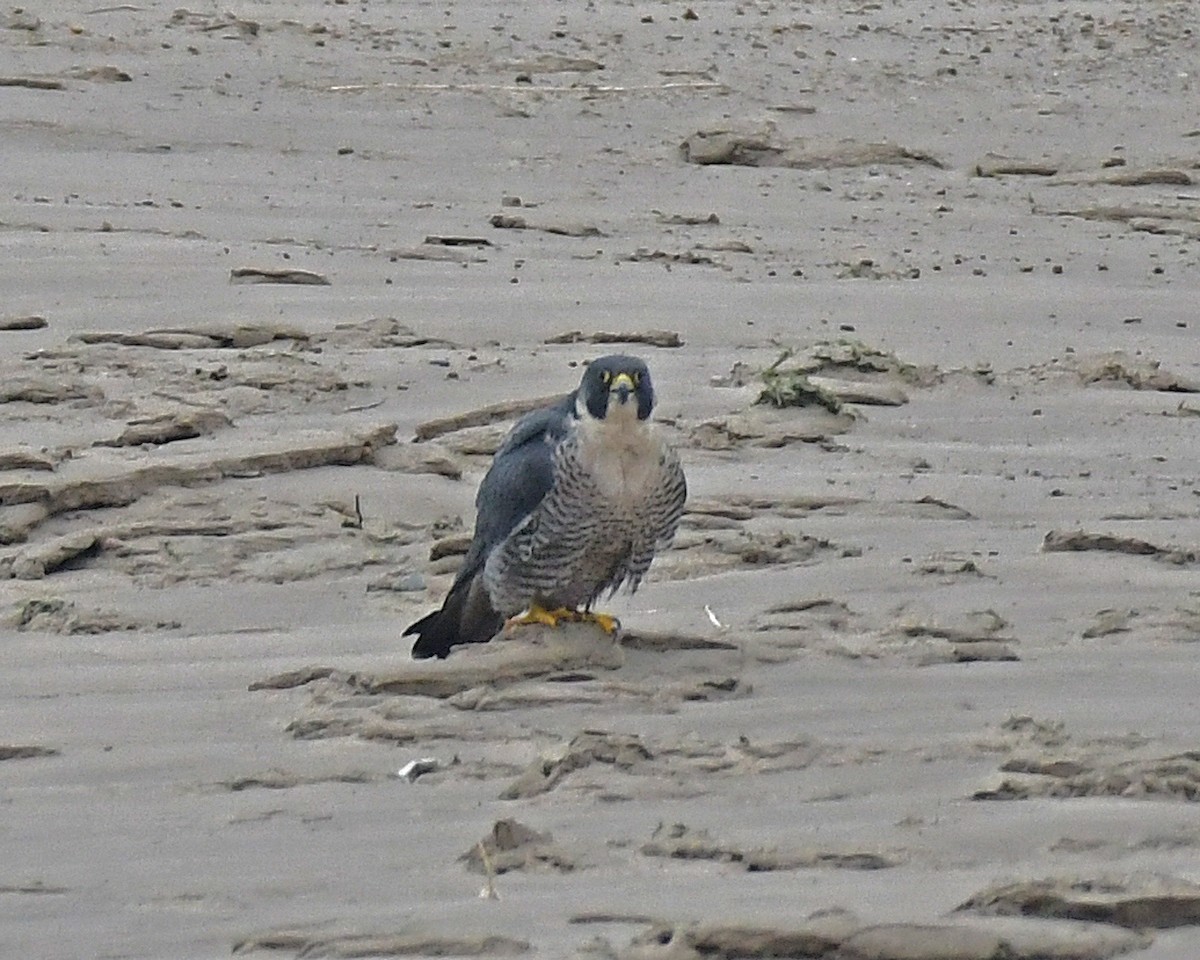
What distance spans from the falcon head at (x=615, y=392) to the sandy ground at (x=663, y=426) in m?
0.41

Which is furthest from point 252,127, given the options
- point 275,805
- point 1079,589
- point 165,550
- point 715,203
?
point 275,805

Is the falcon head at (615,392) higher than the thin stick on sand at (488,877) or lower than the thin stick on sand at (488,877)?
higher

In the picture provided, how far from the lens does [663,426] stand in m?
6.54

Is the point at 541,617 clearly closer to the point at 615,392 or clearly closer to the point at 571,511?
the point at 571,511

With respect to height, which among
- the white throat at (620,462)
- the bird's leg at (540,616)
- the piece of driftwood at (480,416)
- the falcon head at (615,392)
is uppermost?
the falcon head at (615,392)

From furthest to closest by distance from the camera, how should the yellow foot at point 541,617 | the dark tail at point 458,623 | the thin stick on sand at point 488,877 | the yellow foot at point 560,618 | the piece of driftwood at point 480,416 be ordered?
the piece of driftwood at point 480,416 < the yellow foot at point 541,617 < the yellow foot at point 560,618 < the dark tail at point 458,623 < the thin stick on sand at point 488,877

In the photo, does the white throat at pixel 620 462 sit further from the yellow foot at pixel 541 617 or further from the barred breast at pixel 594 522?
the yellow foot at pixel 541 617

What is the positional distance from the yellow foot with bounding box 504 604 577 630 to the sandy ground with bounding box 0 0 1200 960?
7.3 inches

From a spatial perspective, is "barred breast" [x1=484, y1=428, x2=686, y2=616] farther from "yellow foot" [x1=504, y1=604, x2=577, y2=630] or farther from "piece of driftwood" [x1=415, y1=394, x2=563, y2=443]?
"piece of driftwood" [x1=415, y1=394, x2=563, y2=443]

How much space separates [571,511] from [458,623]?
0.30 m

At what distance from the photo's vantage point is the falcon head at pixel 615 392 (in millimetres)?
5031

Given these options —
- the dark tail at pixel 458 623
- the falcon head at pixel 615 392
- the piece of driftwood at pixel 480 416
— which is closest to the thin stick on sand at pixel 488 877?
the dark tail at pixel 458 623

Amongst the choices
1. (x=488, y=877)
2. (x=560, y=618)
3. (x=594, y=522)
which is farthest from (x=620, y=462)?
(x=488, y=877)

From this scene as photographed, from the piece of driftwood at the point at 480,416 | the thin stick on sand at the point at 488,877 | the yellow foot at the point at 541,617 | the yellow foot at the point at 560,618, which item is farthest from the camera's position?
the piece of driftwood at the point at 480,416
